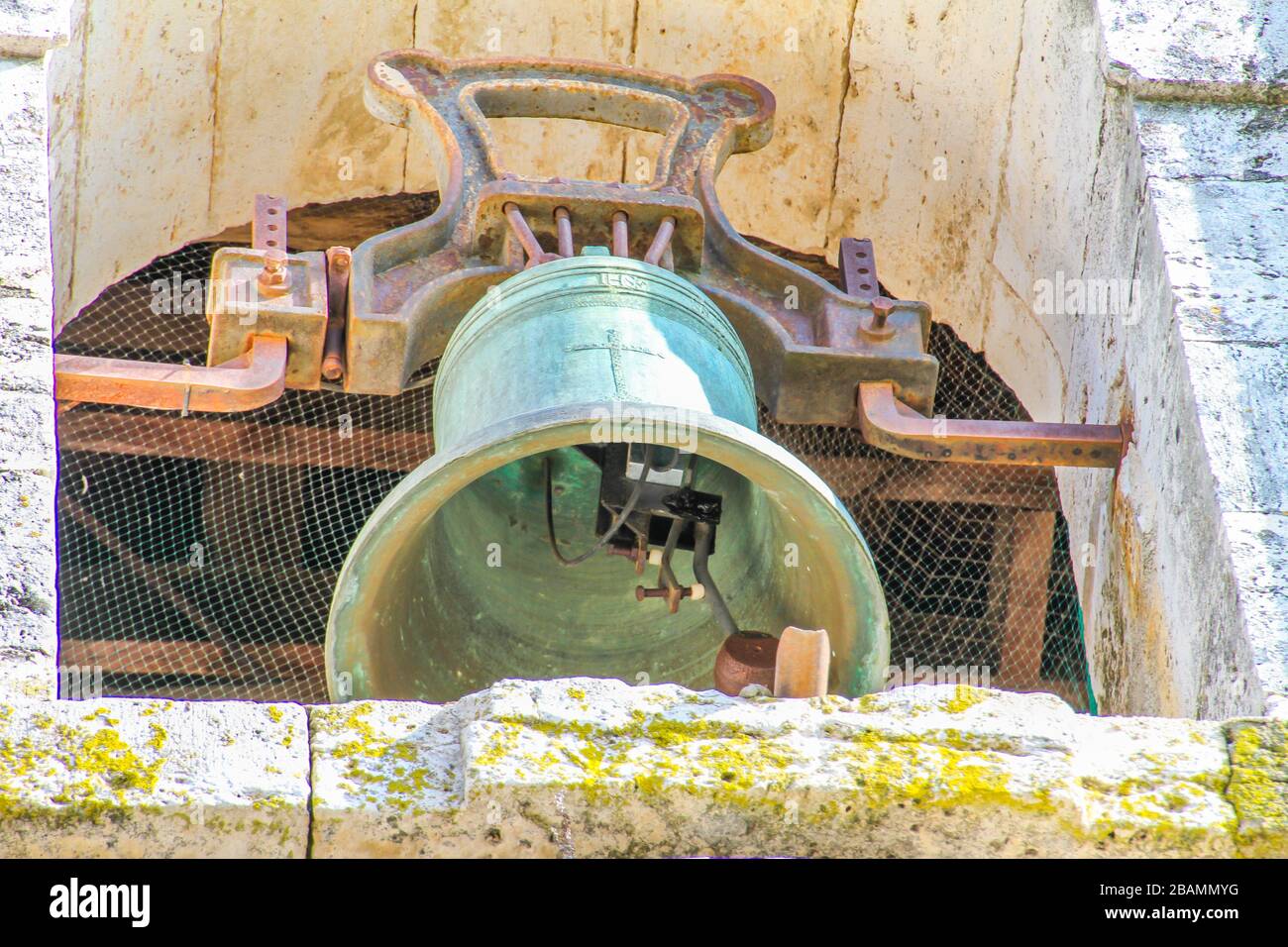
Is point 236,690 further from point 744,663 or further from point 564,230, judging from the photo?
point 744,663

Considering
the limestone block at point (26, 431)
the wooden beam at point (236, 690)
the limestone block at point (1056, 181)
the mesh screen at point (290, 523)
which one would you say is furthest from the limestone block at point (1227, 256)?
the wooden beam at point (236, 690)

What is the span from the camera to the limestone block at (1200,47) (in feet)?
15.5

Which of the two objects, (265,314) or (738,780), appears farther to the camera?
(265,314)

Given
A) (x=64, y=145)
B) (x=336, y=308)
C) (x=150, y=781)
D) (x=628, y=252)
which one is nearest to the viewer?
(x=150, y=781)

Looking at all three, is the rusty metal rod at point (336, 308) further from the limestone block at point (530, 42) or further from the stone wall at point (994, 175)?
the limestone block at point (530, 42)

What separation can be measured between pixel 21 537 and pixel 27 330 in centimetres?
50

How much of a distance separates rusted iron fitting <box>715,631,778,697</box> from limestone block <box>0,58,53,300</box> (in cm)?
134

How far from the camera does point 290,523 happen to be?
589cm

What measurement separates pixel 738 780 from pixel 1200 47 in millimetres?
2285

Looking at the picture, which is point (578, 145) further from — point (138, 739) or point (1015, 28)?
point (138, 739)

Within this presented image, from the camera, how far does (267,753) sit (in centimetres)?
326

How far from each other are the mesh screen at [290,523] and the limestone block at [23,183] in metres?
1.03

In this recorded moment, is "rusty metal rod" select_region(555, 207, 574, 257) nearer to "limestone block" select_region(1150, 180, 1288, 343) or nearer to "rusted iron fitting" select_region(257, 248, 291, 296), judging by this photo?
"rusted iron fitting" select_region(257, 248, 291, 296)

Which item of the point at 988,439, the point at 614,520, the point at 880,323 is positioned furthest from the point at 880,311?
the point at 614,520
